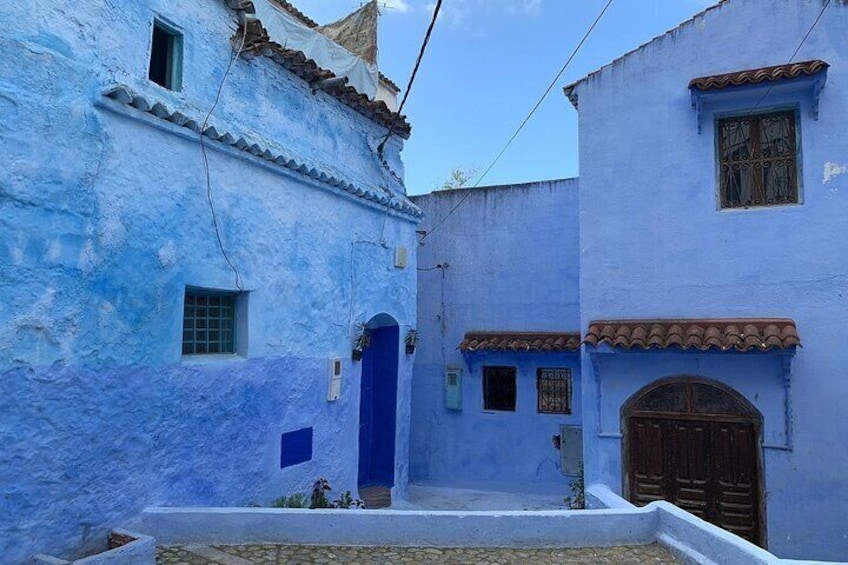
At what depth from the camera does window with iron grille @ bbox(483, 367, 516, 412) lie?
12.9m

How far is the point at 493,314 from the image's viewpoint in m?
13.4

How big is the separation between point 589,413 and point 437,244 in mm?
6294

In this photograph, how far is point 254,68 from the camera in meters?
7.79

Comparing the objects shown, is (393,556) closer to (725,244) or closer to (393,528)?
(393,528)

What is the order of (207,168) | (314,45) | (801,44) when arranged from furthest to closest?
(314,45), (801,44), (207,168)

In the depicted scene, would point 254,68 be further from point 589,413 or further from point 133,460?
point 589,413

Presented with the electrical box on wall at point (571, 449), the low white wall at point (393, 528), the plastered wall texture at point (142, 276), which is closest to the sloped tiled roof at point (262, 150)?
the plastered wall texture at point (142, 276)

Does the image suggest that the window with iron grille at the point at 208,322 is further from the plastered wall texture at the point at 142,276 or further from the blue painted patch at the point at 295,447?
the blue painted patch at the point at 295,447

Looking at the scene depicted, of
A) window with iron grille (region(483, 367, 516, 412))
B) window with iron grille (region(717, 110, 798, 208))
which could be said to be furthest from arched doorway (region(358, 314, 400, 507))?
window with iron grille (region(717, 110, 798, 208))

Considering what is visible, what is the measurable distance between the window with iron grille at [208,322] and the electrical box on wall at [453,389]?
6686 mm

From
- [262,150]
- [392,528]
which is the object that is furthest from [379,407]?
[262,150]

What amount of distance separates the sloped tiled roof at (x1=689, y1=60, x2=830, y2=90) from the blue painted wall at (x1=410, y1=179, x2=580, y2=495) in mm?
4781

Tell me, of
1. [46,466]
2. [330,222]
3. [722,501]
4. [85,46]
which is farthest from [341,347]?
[722,501]

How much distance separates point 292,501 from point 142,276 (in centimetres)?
359
